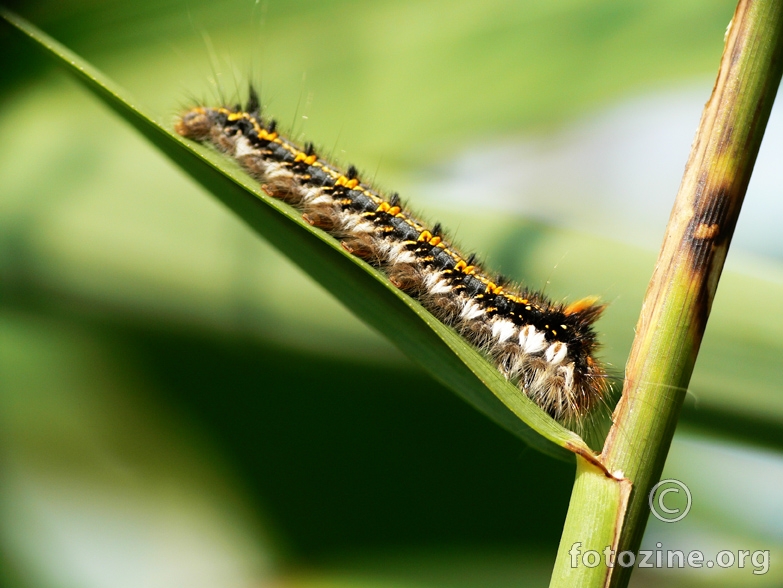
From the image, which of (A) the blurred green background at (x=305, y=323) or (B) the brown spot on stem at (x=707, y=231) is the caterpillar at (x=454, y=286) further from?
(B) the brown spot on stem at (x=707, y=231)

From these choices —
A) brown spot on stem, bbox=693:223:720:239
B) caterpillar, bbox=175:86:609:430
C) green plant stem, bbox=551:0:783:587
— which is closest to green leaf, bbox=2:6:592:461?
green plant stem, bbox=551:0:783:587

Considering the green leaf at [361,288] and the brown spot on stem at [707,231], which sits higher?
the brown spot on stem at [707,231]

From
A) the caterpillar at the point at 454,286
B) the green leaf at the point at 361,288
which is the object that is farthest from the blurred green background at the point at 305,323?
the green leaf at the point at 361,288

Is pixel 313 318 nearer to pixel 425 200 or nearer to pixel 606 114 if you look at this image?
pixel 425 200

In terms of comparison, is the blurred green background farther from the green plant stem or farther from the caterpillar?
the green plant stem

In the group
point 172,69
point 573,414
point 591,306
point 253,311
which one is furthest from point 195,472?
point 172,69

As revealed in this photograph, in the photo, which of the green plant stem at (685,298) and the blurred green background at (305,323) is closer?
the green plant stem at (685,298)
